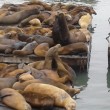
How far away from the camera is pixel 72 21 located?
14656 millimetres

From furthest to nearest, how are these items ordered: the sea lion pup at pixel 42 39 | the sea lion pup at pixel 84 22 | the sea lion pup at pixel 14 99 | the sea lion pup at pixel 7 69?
the sea lion pup at pixel 84 22 < the sea lion pup at pixel 42 39 < the sea lion pup at pixel 7 69 < the sea lion pup at pixel 14 99

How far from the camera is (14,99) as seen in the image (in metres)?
6.93

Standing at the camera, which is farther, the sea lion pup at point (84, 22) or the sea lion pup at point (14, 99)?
the sea lion pup at point (84, 22)

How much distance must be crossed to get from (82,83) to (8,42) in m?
2.41

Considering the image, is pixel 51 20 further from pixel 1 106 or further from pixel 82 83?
pixel 1 106

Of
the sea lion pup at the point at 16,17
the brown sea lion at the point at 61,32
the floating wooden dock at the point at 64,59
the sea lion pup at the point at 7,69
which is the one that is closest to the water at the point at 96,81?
the floating wooden dock at the point at 64,59

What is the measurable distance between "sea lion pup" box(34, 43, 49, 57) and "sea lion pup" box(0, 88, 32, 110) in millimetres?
3052

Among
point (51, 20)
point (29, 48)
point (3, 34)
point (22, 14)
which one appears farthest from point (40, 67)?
point (22, 14)

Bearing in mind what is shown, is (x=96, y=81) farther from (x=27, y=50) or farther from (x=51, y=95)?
(x=51, y=95)

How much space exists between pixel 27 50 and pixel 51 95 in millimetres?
3615

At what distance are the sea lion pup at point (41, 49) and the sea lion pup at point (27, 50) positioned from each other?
0.12 metres

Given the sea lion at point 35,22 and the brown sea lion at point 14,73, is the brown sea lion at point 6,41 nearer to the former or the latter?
the brown sea lion at point 14,73

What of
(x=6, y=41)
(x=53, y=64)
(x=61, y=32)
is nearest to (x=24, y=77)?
(x=53, y=64)

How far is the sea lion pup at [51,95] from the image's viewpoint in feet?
22.7
